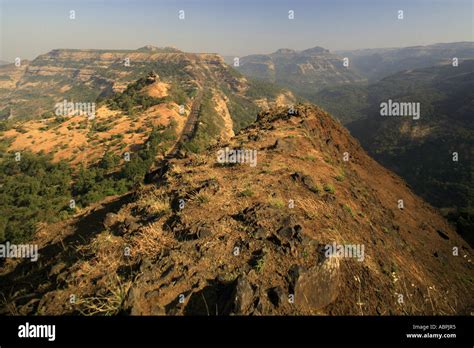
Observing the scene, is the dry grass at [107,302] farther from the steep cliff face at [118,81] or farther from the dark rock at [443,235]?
the steep cliff face at [118,81]

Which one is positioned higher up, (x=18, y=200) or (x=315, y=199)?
(x=315, y=199)

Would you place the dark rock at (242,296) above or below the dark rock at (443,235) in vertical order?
above

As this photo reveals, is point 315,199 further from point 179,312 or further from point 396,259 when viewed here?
point 179,312

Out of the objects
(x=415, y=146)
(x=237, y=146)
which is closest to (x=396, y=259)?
(x=237, y=146)

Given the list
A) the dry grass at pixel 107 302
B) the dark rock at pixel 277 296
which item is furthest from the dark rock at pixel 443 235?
the dry grass at pixel 107 302

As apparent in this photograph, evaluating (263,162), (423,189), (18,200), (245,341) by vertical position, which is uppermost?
(263,162)

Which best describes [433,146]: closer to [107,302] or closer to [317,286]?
[317,286]

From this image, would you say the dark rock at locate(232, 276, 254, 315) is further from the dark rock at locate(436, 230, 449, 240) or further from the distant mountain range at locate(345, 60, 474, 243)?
the distant mountain range at locate(345, 60, 474, 243)

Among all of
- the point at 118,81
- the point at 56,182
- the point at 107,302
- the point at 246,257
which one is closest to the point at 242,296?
the point at 246,257
